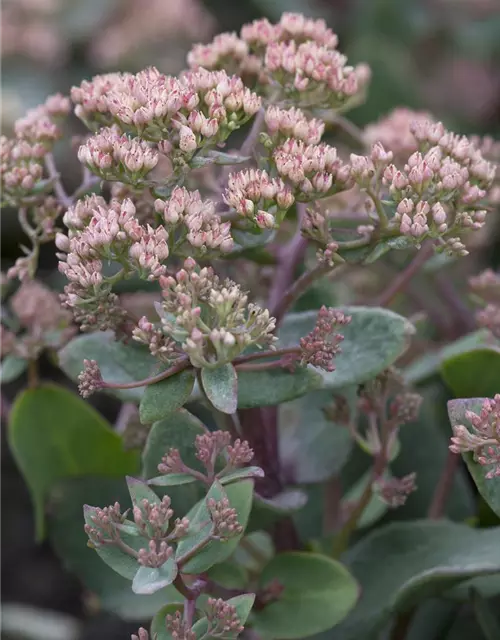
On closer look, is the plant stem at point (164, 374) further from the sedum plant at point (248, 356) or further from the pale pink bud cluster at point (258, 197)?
the pale pink bud cluster at point (258, 197)

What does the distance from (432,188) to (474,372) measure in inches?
9.1

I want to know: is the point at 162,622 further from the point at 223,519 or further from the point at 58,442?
the point at 58,442

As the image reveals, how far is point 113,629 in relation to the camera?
1.42m

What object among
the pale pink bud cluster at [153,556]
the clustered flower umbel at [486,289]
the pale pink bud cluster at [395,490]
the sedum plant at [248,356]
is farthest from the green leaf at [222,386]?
the clustered flower umbel at [486,289]

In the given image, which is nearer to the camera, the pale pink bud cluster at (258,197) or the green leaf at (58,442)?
the pale pink bud cluster at (258,197)

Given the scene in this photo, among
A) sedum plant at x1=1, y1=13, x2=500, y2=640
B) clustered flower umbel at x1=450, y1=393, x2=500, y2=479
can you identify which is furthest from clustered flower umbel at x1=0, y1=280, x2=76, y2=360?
clustered flower umbel at x1=450, y1=393, x2=500, y2=479

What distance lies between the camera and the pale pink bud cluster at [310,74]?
29.5 inches

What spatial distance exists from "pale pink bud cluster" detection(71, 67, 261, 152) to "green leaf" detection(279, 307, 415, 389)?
208 mm

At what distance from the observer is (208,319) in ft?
2.10

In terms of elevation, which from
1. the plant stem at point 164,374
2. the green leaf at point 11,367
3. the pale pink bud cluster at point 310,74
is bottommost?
the green leaf at point 11,367

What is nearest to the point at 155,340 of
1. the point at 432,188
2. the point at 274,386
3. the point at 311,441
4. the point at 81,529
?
the point at 274,386

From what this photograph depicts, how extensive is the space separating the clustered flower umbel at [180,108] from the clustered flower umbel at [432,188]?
0.11 m

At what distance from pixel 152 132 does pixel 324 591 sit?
43 centimetres

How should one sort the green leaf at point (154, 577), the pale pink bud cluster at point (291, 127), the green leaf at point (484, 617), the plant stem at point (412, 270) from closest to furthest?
the green leaf at point (154, 577), the pale pink bud cluster at point (291, 127), the green leaf at point (484, 617), the plant stem at point (412, 270)
